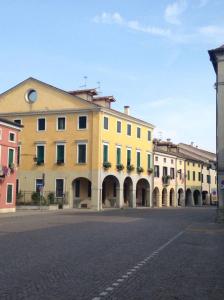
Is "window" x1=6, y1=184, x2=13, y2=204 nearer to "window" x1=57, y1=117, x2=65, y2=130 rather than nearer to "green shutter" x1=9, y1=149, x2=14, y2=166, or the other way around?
"green shutter" x1=9, y1=149, x2=14, y2=166

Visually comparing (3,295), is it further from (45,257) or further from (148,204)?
(148,204)

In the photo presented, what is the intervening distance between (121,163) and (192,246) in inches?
1547

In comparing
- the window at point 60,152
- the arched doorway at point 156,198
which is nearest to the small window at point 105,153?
the window at point 60,152

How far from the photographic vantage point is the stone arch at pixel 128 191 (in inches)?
2286

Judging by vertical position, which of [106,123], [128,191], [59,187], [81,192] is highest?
[106,123]

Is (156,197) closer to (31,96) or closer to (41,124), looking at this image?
(41,124)

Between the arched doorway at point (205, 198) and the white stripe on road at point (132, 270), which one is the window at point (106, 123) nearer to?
the white stripe on road at point (132, 270)

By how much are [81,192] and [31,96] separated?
12483 mm

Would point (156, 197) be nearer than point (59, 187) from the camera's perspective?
No

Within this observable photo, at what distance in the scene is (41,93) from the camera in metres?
54.4

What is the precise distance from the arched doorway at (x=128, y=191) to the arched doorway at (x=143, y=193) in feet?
10.8

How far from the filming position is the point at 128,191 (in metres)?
59.5

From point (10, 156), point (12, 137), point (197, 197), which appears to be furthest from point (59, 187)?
point (197, 197)

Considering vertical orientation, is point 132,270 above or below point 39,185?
below
